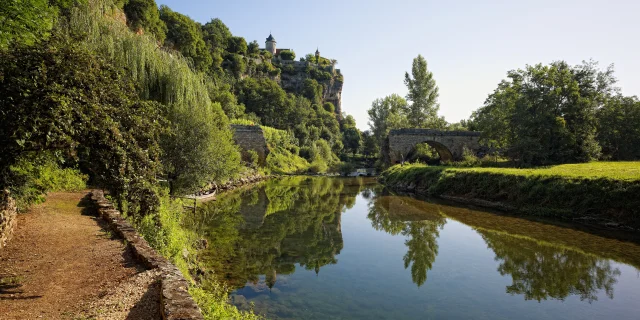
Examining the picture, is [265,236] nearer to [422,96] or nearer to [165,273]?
[165,273]

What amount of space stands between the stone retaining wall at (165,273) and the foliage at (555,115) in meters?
26.1

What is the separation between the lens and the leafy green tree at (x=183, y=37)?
→ 5081 cm

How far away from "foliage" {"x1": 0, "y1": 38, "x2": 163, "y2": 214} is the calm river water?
11.4ft

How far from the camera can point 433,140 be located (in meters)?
38.2

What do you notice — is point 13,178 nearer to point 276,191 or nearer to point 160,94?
point 160,94

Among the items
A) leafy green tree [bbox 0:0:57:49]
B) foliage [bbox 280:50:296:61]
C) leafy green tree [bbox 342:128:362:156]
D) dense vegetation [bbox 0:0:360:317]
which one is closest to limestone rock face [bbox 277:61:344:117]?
foliage [bbox 280:50:296:61]

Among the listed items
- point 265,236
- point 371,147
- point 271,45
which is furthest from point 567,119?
point 271,45

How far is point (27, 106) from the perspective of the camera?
492 cm

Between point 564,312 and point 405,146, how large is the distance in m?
32.1

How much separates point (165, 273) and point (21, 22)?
5.43 meters

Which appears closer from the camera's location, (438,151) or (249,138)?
(249,138)

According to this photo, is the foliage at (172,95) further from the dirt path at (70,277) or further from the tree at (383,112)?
the tree at (383,112)

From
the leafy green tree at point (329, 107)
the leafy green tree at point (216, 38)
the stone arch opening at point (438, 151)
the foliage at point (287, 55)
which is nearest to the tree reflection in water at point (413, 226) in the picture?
the stone arch opening at point (438, 151)

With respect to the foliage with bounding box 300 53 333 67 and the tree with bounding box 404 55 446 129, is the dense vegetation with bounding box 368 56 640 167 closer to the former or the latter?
the tree with bounding box 404 55 446 129
